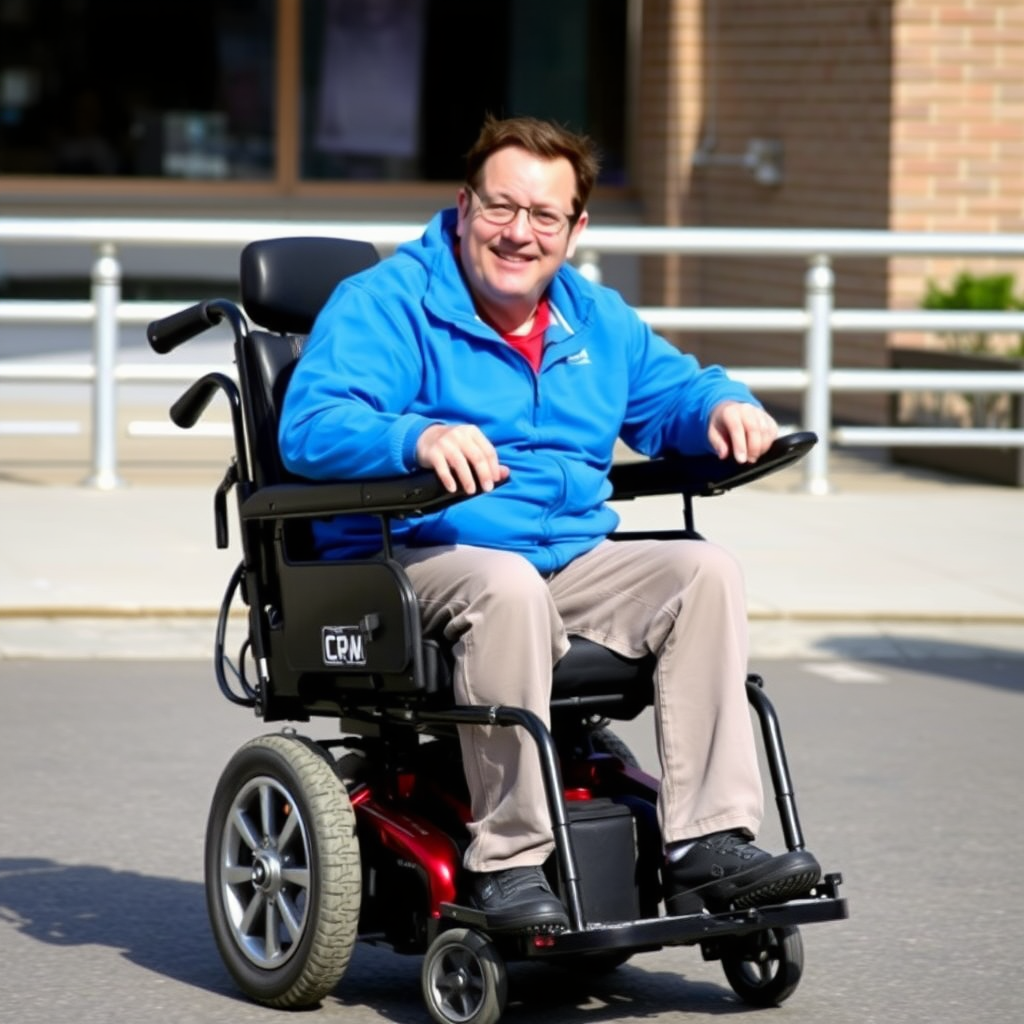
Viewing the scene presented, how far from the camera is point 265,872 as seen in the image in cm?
459

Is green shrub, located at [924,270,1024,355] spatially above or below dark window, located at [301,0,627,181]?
below

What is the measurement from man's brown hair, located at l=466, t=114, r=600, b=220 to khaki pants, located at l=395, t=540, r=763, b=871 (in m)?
0.69

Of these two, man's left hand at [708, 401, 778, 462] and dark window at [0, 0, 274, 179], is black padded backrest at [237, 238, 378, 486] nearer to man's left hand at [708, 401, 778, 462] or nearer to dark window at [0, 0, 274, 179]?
man's left hand at [708, 401, 778, 462]

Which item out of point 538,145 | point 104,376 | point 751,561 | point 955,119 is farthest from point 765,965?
point 955,119

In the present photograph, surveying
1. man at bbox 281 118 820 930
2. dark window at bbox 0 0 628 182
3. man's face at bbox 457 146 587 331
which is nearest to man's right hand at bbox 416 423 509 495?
man at bbox 281 118 820 930

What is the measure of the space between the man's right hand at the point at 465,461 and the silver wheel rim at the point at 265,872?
0.73 metres

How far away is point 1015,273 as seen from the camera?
13.4 meters

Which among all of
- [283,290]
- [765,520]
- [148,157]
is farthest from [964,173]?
[283,290]

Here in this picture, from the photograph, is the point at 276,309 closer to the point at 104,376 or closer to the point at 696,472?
the point at 696,472

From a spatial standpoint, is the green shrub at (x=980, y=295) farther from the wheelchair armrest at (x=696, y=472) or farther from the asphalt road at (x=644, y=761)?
the wheelchair armrest at (x=696, y=472)

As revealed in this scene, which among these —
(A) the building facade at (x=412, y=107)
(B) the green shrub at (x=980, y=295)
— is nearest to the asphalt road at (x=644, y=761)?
(B) the green shrub at (x=980, y=295)

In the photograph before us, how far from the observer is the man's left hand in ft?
15.3

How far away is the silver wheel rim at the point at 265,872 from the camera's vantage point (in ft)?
14.9

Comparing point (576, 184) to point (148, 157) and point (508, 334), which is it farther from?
point (148, 157)
